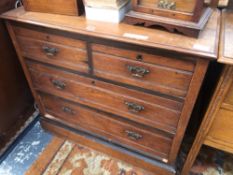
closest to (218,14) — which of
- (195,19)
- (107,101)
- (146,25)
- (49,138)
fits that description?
(195,19)

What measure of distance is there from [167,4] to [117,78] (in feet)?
1.24

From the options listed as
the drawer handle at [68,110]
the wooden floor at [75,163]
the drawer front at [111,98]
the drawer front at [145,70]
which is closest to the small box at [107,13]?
the drawer front at [145,70]

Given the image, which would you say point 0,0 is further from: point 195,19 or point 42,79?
point 195,19

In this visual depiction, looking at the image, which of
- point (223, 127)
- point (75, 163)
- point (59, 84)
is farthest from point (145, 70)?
point (75, 163)

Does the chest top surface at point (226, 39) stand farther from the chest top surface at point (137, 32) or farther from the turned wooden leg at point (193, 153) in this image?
the turned wooden leg at point (193, 153)

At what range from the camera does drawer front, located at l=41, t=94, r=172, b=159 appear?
3.72 feet

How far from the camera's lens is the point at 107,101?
43.3 inches

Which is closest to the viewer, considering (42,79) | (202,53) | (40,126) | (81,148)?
Answer: (202,53)

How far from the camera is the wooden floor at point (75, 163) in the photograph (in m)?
1.31

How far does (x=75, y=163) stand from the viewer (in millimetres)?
1352

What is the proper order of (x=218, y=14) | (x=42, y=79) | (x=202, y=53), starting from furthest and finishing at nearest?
(x=42, y=79) < (x=218, y=14) < (x=202, y=53)

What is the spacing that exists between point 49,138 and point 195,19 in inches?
49.1

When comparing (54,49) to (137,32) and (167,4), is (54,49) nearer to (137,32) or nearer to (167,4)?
(137,32)

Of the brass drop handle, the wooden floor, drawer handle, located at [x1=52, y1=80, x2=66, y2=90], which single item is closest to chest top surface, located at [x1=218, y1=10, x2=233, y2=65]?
the brass drop handle
